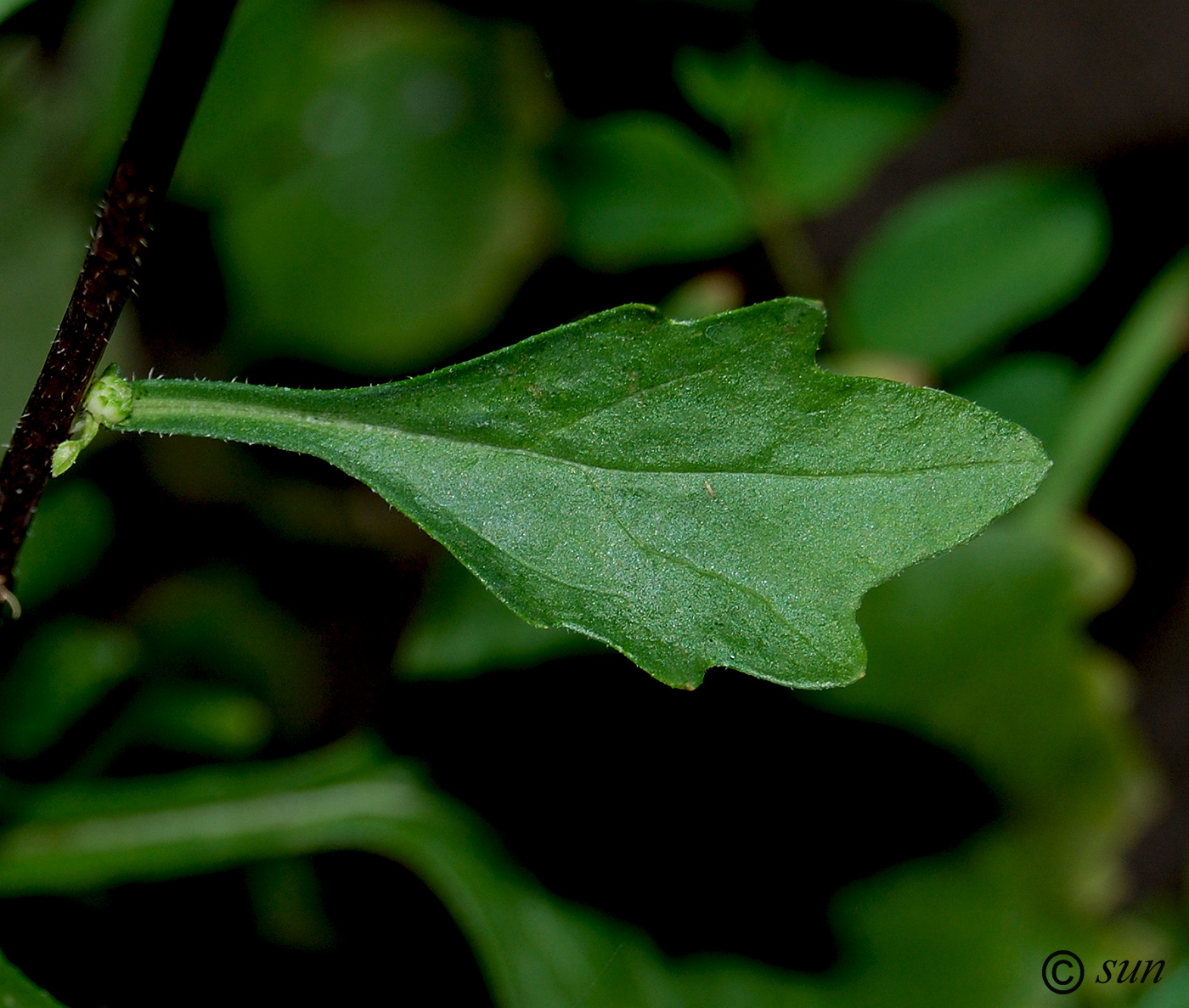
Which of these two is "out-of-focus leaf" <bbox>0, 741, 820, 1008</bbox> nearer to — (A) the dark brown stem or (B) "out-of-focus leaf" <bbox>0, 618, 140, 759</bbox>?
(B) "out-of-focus leaf" <bbox>0, 618, 140, 759</bbox>

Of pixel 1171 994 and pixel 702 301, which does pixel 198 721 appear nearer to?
pixel 702 301

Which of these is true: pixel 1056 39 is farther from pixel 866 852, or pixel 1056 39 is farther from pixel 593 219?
pixel 866 852

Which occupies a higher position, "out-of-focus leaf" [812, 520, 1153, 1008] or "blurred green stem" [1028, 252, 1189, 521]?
"blurred green stem" [1028, 252, 1189, 521]

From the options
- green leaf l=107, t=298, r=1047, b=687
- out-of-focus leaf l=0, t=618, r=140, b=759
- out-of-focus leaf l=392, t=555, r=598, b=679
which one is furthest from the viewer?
out-of-focus leaf l=392, t=555, r=598, b=679

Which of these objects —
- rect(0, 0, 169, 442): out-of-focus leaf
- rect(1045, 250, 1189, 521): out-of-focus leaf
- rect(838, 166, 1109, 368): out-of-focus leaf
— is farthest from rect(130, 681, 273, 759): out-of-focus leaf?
rect(1045, 250, 1189, 521): out-of-focus leaf

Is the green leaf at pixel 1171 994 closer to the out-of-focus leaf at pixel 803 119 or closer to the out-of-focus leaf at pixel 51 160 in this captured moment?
the out-of-focus leaf at pixel 803 119

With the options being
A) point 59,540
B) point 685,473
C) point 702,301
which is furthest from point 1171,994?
point 59,540
